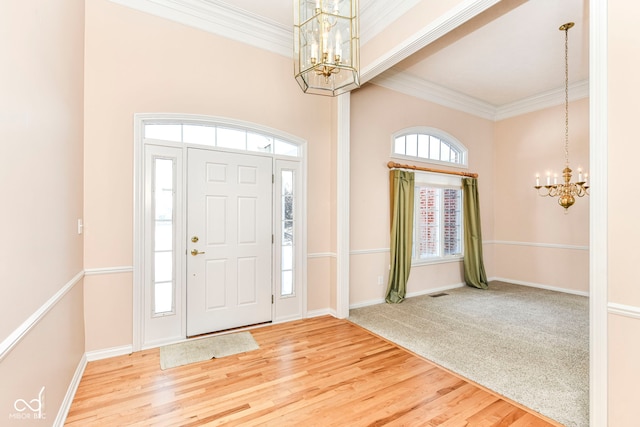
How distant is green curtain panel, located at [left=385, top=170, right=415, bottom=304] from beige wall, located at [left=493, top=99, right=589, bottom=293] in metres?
2.52

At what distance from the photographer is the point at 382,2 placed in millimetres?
3072

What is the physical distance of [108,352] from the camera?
9.01 feet

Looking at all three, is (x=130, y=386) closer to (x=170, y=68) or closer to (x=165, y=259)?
(x=165, y=259)

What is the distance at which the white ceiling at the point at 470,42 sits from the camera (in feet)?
10.2

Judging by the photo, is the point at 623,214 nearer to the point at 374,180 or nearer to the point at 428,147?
the point at 374,180

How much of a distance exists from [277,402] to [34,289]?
5.23 ft

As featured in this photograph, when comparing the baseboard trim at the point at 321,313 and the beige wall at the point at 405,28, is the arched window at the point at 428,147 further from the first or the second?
the baseboard trim at the point at 321,313

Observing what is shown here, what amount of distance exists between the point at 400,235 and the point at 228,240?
99.2 inches

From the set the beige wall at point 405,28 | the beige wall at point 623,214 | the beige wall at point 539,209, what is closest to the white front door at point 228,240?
the beige wall at point 405,28

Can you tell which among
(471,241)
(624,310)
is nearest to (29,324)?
(624,310)

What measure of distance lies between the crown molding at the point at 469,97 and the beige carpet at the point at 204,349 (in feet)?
12.6

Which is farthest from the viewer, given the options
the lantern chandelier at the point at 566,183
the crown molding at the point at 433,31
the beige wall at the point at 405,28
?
the lantern chandelier at the point at 566,183

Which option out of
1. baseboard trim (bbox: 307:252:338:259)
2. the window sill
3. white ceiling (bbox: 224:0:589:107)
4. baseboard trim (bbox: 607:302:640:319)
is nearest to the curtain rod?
white ceiling (bbox: 224:0:589:107)

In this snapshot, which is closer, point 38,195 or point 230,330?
point 38,195
